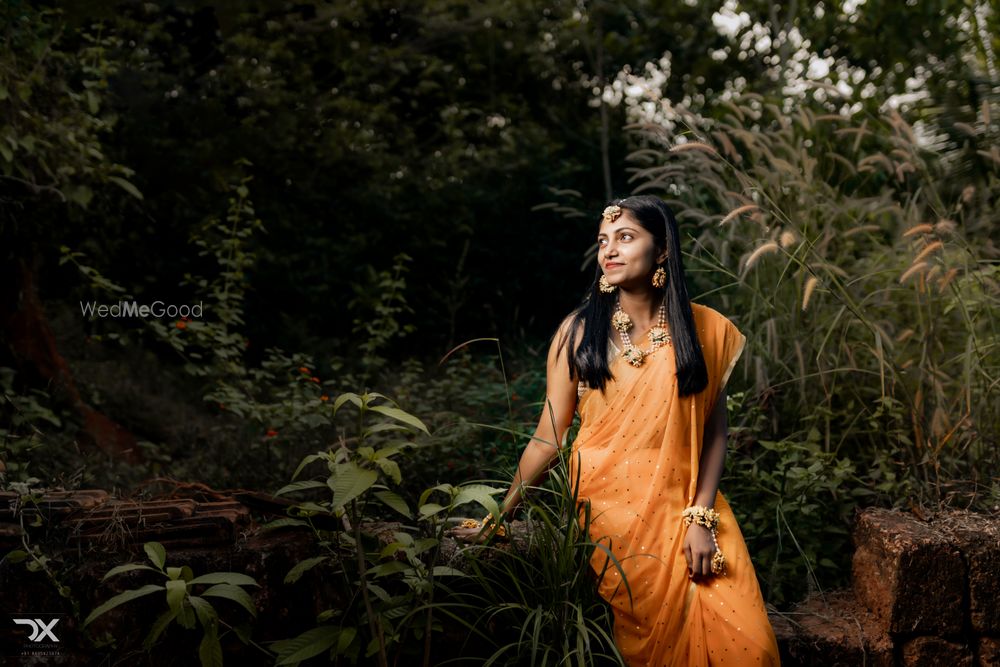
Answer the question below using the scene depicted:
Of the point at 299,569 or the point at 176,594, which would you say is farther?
the point at 299,569

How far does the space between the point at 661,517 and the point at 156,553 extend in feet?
4.26

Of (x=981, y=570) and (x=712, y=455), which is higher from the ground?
(x=712, y=455)

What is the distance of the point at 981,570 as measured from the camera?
9.17 feet

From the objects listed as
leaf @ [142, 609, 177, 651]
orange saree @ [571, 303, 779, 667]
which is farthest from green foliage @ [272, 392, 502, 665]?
orange saree @ [571, 303, 779, 667]

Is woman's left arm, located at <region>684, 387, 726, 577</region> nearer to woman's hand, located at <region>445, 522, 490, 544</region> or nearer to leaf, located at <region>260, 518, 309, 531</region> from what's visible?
woman's hand, located at <region>445, 522, 490, 544</region>

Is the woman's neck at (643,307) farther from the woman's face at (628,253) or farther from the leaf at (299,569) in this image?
the leaf at (299,569)

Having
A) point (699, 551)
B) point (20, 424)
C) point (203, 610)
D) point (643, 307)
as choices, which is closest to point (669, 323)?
point (643, 307)

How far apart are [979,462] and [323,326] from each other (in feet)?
18.8

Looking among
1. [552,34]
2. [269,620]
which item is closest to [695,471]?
[269,620]

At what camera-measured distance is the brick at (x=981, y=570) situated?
2.79 metres

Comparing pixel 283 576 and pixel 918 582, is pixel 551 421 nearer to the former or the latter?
pixel 283 576

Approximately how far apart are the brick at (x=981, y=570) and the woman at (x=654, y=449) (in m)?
0.80

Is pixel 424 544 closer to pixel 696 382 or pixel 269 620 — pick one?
pixel 269 620

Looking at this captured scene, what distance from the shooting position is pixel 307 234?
769cm
